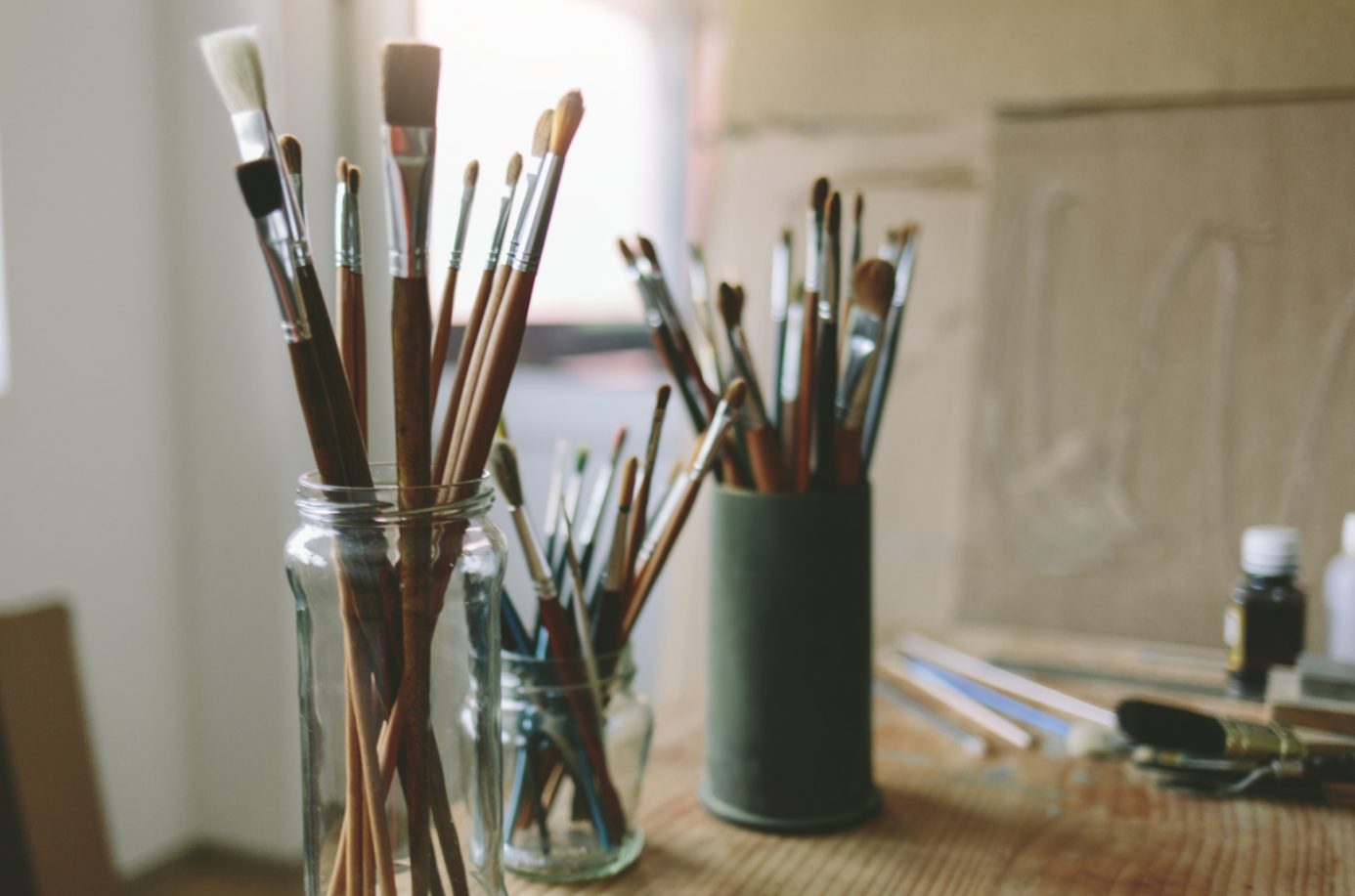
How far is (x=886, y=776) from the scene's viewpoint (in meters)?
0.73

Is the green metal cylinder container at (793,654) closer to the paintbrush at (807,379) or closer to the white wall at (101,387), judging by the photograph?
the paintbrush at (807,379)

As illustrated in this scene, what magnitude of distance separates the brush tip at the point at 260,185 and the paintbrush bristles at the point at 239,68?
0.11 feet

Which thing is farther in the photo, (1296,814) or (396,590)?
(1296,814)

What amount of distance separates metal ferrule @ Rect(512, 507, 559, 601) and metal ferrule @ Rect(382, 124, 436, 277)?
6.1 inches

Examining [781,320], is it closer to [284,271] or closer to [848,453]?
[848,453]

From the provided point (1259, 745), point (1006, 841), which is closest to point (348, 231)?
point (1006, 841)

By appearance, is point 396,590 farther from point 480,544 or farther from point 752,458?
point 752,458

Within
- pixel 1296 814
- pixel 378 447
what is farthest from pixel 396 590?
pixel 378 447

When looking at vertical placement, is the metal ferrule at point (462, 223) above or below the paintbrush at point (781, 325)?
above

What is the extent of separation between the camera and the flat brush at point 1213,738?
68cm

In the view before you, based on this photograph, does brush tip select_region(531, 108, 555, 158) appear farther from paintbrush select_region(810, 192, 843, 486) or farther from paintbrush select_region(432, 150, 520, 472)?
paintbrush select_region(810, 192, 843, 486)

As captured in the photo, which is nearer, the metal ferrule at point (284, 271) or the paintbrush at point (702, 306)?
the metal ferrule at point (284, 271)

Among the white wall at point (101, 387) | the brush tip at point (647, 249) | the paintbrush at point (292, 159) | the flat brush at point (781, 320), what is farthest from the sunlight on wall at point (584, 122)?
the paintbrush at point (292, 159)

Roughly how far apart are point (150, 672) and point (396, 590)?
1526mm
